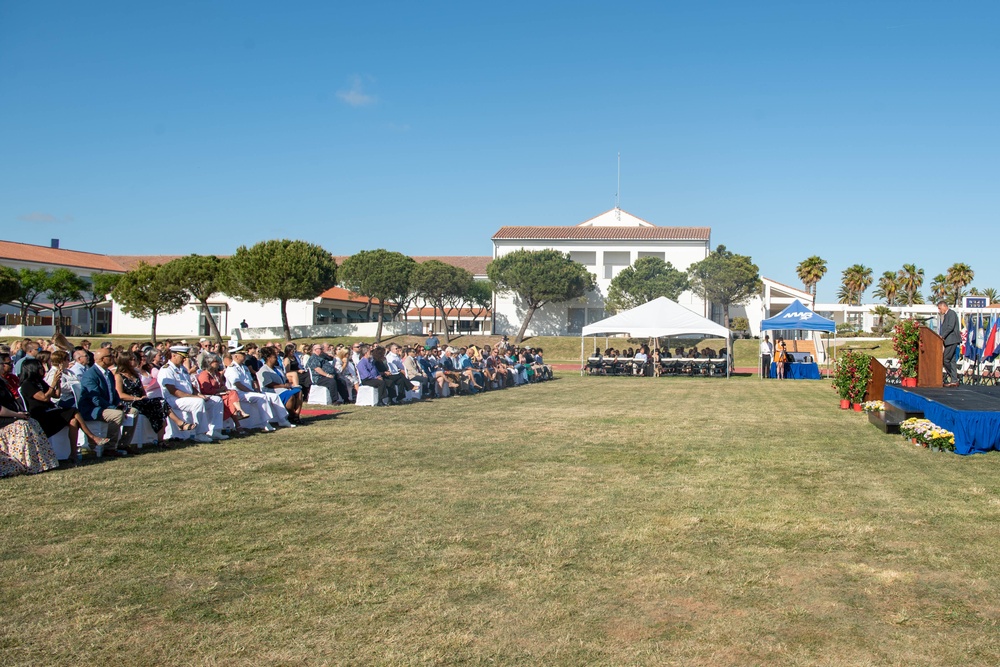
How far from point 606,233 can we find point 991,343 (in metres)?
48.9

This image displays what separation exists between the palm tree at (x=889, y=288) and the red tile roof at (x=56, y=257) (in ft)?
241

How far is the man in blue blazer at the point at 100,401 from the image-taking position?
8805mm

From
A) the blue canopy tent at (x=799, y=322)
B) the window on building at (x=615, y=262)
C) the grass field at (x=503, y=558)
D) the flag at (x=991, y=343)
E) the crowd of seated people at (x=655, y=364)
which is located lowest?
the crowd of seated people at (x=655, y=364)

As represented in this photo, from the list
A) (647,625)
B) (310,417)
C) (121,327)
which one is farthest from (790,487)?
(121,327)

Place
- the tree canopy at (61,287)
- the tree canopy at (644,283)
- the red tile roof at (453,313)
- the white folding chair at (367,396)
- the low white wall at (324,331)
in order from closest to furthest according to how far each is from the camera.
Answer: the white folding chair at (367,396) → the tree canopy at (61,287) → the low white wall at (324,331) → the tree canopy at (644,283) → the red tile roof at (453,313)

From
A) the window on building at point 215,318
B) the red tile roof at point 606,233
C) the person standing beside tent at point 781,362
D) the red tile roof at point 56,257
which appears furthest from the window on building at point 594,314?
the red tile roof at point 56,257

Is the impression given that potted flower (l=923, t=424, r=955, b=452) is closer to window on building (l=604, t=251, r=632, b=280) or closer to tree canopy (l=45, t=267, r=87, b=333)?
window on building (l=604, t=251, r=632, b=280)

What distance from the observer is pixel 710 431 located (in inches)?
462

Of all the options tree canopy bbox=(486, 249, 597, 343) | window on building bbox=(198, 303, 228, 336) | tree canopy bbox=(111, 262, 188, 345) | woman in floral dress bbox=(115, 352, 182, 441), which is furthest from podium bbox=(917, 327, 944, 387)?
window on building bbox=(198, 303, 228, 336)

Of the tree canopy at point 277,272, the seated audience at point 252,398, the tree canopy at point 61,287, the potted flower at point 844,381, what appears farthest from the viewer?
the tree canopy at point 61,287

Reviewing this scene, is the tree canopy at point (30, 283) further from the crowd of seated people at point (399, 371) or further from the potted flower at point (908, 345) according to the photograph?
the potted flower at point (908, 345)

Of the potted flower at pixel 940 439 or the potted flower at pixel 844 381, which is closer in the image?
the potted flower at pixel 940 439

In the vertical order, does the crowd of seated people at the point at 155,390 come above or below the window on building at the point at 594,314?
below

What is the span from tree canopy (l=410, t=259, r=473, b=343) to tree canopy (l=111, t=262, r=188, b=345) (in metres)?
16.9
